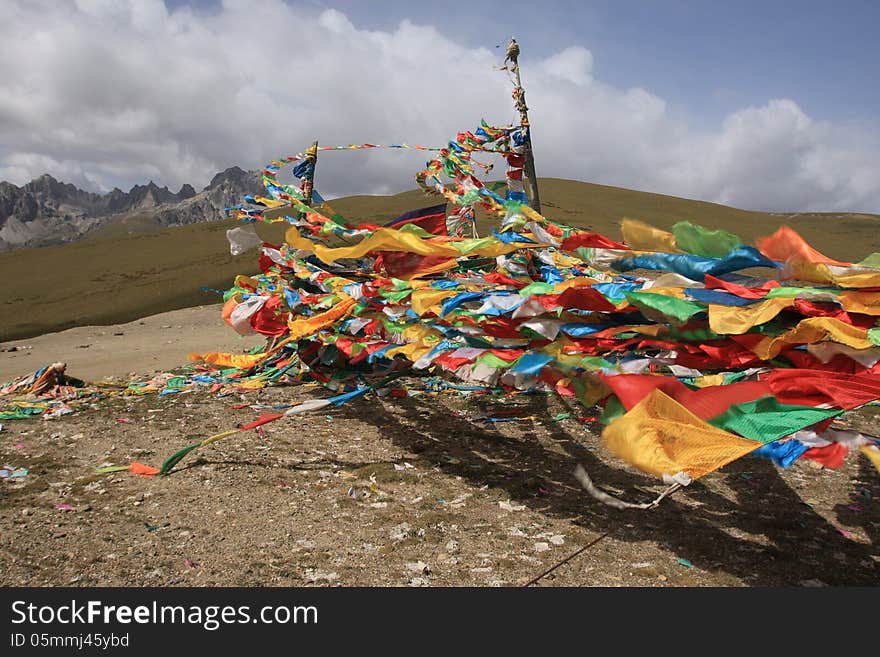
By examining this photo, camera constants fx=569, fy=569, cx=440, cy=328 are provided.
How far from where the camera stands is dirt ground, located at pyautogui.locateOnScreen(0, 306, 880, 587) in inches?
103

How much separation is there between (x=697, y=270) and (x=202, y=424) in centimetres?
386

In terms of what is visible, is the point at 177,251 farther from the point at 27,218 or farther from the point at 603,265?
the point at 27,218

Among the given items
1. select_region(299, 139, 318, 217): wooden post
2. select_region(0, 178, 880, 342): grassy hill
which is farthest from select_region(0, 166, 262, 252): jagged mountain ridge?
select_region(299, 139, 318, 217): wooden post

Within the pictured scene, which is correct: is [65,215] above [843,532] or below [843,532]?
above

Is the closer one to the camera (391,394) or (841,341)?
(841,341)

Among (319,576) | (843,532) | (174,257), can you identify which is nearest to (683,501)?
(843,532)

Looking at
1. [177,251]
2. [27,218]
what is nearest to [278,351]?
[177,251]

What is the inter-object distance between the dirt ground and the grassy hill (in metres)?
10.0

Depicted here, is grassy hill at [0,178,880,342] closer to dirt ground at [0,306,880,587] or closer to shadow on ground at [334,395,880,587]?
dirt ground at [0,306,880,587]

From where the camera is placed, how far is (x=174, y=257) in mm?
24594

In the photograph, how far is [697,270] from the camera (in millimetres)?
2582

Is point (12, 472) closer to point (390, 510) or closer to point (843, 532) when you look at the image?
point (390, 510)

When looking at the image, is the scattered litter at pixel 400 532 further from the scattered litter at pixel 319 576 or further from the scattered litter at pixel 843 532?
the scattered litter at pixel 843 532

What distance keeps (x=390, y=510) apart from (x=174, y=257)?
2445 cm
